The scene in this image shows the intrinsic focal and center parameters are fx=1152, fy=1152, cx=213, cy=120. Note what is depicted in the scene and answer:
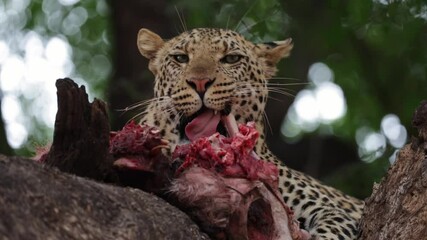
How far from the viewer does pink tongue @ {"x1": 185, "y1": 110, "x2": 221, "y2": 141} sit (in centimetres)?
766

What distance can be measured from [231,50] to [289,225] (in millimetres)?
2927

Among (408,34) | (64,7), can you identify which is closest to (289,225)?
(408,34)

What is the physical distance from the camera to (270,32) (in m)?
12.0

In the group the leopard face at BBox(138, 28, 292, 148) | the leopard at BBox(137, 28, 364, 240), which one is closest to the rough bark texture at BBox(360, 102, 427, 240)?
the leopard at BBox(137, 28, 364, 240)

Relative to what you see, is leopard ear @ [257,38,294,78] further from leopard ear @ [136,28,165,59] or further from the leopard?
leopard ear @ [136,28,165,59]

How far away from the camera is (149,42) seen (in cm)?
979

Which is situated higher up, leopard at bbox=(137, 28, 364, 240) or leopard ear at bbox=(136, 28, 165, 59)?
leopard ear at bbox=(136, 28, 165, 59)

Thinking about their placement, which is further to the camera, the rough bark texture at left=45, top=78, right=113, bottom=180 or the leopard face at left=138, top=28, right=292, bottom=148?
the leopard face at left=138, top=28, right=292, bottom=148

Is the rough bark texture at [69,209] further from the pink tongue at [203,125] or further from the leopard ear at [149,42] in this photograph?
the leopard ear at [149,42]

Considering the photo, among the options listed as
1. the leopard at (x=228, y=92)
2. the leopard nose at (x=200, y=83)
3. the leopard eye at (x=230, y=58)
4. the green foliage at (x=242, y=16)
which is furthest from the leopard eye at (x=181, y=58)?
the green foliage at (x=242, y=16)

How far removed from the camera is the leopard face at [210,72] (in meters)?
8.40

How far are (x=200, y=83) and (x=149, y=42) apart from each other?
1.41 meters

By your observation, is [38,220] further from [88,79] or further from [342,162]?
[88,79]

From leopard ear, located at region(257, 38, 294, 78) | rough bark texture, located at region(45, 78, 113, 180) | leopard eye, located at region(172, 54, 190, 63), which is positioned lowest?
rough bark texture, located at region(45, 78, 113, 180)
